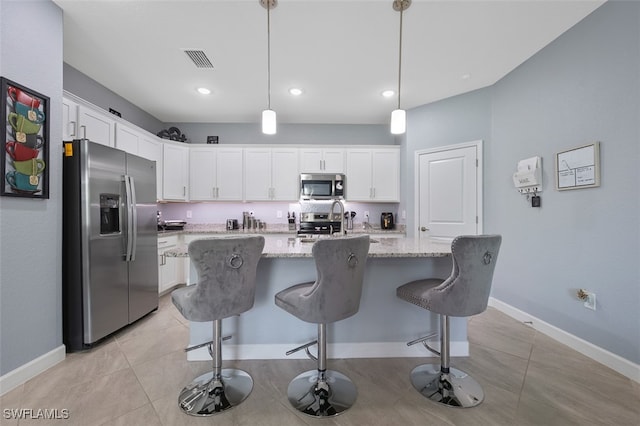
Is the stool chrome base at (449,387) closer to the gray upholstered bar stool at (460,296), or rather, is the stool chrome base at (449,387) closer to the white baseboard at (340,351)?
the gray upholstered bar stool at (460,296)

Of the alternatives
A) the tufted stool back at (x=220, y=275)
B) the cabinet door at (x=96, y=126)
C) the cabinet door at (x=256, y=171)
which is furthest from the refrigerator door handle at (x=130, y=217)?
the cabinet door at (x=256, y=171)

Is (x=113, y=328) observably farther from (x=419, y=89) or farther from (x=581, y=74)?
(x=581, y=74)

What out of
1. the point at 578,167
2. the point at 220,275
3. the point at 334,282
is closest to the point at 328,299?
the point at 334,282

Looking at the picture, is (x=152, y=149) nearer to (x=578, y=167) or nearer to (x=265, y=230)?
(x=265, y=230)

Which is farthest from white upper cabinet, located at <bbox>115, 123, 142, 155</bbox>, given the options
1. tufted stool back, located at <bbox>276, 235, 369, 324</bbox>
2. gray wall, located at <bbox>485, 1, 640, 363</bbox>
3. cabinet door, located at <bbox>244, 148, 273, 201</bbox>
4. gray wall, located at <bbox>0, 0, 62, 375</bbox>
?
gray wall, located at <bbox>485, 1, 640, 363</bbox>

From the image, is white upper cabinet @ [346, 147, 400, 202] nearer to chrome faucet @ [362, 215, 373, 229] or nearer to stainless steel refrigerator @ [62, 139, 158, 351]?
chrome faucet @ [362, 215, 373, 229]

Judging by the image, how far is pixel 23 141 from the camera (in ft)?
5.81

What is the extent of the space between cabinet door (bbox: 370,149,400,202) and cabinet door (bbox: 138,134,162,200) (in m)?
3.36

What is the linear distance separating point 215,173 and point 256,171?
2.26 feet

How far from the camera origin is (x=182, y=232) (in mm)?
3885

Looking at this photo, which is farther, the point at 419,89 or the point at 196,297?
the point at 419,89

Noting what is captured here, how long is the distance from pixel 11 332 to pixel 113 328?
0.73 meters

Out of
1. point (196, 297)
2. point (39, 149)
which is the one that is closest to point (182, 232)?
point (39, 149)

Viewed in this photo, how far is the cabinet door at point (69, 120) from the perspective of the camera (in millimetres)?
2309
